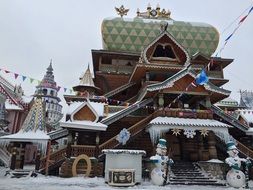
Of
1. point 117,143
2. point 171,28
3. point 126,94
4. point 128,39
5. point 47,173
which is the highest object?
point 171,28

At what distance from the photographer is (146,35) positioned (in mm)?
26859

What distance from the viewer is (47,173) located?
14312 mm

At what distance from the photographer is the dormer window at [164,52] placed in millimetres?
21312

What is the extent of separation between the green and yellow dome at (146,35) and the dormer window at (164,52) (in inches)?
160

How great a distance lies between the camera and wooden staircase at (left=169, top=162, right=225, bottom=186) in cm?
1216

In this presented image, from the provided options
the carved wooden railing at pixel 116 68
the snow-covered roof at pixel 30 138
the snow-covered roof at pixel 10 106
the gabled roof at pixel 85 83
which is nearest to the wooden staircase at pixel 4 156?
the snow-covered roof at pixel 30 138

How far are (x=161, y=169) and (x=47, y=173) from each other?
6955mm

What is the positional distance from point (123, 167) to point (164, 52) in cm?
1345

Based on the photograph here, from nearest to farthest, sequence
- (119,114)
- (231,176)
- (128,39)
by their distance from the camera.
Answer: (231,176)
(119,114)
(128,39)

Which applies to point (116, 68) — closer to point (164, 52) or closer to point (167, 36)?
point (164, 52)

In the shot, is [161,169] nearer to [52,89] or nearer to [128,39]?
[128,39]

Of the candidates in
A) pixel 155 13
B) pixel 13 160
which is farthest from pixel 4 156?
pixel 155 13

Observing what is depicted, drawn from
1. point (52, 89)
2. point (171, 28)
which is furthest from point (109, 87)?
point (52, 89)

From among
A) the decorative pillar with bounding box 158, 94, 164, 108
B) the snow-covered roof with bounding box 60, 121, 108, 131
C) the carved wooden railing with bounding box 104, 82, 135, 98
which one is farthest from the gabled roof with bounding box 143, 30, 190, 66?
the snow-covered roof with bounding box 60, 121, 108, 131
